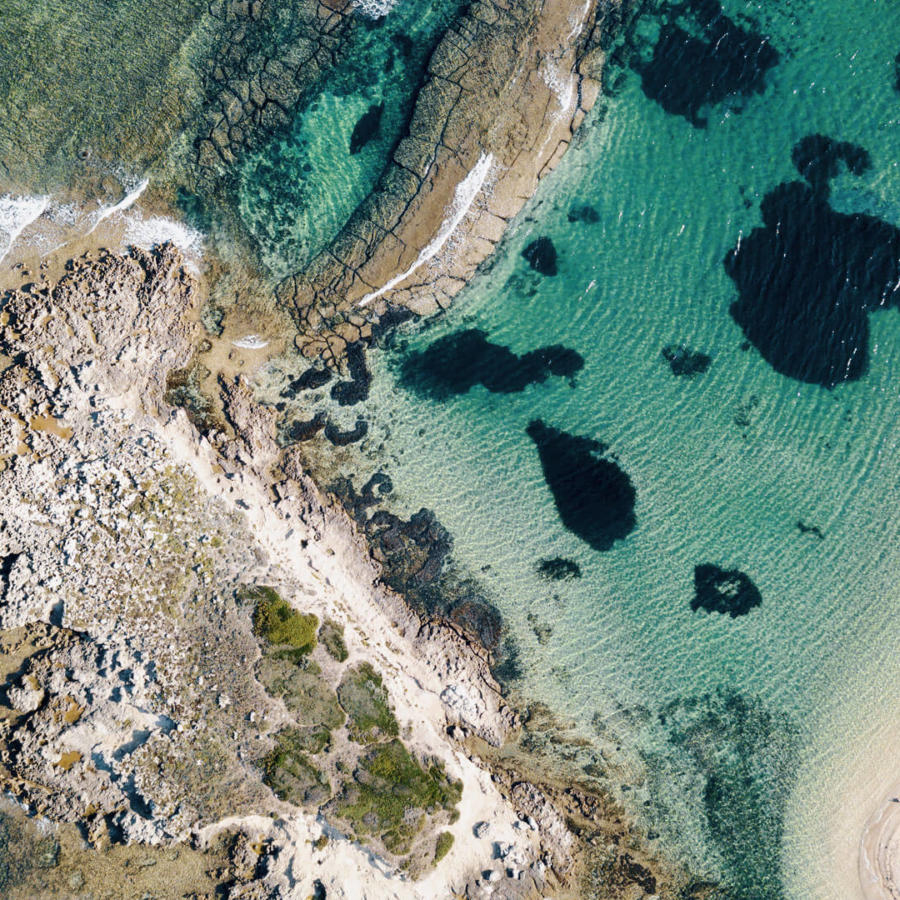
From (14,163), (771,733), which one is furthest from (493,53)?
(771,733)

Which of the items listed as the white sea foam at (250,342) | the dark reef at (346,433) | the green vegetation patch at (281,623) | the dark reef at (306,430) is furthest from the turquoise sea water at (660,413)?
the green vegetation patch at (281,623)

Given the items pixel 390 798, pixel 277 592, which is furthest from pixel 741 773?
pixel 277 592

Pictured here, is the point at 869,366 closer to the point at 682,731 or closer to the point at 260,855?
the point at 682,731

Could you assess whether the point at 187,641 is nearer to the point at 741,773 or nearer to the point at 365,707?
the point at 365,707

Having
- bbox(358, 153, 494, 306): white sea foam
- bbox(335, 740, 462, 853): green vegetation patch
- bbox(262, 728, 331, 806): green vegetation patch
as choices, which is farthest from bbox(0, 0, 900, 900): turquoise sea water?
bbox(262, 728, 331, 806): green vegetation patch

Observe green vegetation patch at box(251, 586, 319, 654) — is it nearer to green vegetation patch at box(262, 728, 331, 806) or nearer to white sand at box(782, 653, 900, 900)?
green vegetation patch at box(262, 728, 331, 806)
